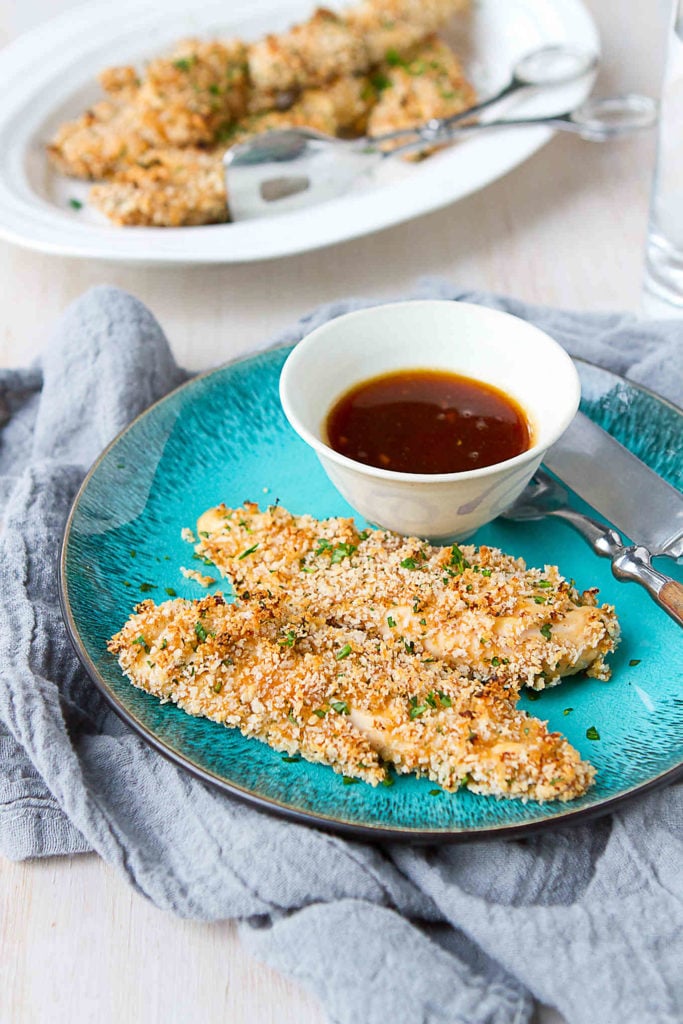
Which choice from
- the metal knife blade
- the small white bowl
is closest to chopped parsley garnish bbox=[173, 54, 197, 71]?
the small white bowl

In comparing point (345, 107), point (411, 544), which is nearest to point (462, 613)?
point (411, 544)

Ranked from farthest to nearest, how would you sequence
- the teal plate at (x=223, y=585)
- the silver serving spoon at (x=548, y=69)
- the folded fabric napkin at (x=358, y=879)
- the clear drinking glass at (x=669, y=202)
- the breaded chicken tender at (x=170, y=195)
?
the silver serving spoon at (x=548, y=69)
the breaded chicken tender at (x=170, y=195)
the clear drinking glass at (x=669, y=202)
the teal plate at (x=223, y=585)
the folded fabric napkin at (x=358, y=879)

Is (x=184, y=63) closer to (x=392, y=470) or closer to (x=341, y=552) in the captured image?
(x=392, y=470)

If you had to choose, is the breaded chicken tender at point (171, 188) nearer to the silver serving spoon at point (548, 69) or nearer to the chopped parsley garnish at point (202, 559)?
the silver serving spoon at point (548, 69)

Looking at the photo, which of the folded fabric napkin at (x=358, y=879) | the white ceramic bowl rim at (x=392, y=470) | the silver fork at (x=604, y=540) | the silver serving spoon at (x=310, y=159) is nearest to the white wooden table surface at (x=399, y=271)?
the folded fabric napkin at (x=358, y=879)

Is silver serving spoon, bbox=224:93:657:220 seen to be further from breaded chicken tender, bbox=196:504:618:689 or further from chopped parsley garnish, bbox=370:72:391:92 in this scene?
breaded chicken tender, bbox=196:504:618:689

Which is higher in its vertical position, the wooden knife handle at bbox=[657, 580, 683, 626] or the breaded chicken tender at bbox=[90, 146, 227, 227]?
the breaded chicken tender at bbox=[90, 146, 227, 227]

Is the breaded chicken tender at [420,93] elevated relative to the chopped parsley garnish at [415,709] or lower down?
elevated
